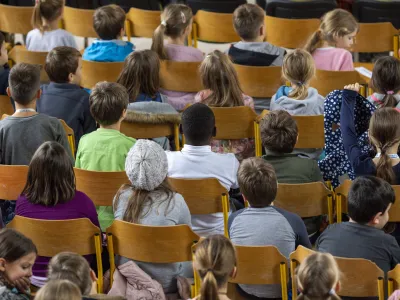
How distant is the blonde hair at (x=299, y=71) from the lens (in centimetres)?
569

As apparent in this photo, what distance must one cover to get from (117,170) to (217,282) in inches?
60.9

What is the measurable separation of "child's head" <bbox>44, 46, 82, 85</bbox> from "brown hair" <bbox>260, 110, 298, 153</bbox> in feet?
4.98

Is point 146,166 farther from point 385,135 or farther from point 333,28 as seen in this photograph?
point 333,28

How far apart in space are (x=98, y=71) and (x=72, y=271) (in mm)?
3233

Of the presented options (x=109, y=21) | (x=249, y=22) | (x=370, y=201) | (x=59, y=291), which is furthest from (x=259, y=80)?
(x=59, y=291)

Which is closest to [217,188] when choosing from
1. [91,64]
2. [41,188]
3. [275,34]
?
[41,188]

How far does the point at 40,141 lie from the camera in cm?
502

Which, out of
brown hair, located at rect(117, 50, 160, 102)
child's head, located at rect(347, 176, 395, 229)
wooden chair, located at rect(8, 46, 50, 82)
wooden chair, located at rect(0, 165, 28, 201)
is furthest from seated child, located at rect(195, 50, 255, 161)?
child's head, located at rect(347, 176, 395, 229)

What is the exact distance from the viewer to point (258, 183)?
4270 mm

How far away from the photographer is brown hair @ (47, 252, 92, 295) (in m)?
3.52

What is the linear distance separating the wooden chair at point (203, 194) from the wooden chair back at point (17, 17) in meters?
3.81

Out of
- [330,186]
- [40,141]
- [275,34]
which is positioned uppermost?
[275,34]

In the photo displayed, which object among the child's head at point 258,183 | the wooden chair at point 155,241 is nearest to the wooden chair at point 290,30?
the child's head at point 258,183

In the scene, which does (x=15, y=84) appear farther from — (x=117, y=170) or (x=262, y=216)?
(x=262, y=216)
